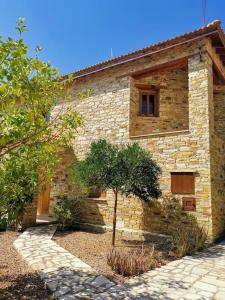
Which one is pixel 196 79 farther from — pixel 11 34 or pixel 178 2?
pixel 11 34

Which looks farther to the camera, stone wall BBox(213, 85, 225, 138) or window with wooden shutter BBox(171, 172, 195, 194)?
stone wall BBox(213, 85, 225, 138)

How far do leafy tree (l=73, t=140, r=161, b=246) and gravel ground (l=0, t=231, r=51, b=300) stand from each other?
281cm

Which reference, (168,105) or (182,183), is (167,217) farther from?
(168,105)

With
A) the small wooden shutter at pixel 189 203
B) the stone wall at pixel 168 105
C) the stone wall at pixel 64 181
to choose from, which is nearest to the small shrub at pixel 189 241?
the small wooden shutter at pixel 189 203

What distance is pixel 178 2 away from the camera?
27.6 feet

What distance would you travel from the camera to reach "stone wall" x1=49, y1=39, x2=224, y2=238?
295 inches

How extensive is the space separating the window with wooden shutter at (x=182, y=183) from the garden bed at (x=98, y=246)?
174cm

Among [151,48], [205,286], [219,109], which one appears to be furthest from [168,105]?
[205,286]

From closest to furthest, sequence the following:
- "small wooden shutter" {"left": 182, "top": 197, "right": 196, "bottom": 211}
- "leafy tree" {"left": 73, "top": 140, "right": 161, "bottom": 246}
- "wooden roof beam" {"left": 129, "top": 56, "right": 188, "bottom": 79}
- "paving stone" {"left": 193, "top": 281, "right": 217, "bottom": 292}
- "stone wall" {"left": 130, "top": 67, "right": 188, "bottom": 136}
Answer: "paving stone" {"left": 193, "top": 281, "right": 217, "bottom": 292}, "leafy tree" {"left": 73, "top": 140, "right": 161, "bottom": 246}, "small wooden shutter" {"left": 182, "top": 197, "right": 196, "bottom": 211}, "wooden roof beam" {"left": 129, "top": 56, "right": 188, "bottom": 79}, "stone wall" {"left": 130, "top": 67, "right": 188, "bottom": 136}

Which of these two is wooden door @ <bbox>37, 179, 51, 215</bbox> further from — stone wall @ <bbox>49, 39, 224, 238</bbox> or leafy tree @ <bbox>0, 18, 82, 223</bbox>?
leafy tree @ <bbox>0, 18, 82, 223</bbox>

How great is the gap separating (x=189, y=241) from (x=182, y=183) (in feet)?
5.89

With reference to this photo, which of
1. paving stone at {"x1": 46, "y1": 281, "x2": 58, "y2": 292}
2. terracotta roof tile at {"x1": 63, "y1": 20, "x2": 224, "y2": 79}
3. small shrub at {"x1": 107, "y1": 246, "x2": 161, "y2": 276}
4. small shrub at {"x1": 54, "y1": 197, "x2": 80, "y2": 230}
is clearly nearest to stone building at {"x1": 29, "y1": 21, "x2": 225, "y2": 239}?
terracotta roof tile at {"x1": 63, "y1": 20, "x2": 224, "y2": 79}

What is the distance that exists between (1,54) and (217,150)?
7388mm

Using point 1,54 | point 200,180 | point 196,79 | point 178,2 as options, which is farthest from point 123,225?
Answer: point 178,2
